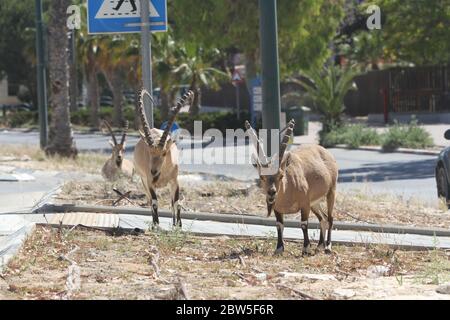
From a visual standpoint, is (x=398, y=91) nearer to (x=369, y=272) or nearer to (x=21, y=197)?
(x=21, y=197)

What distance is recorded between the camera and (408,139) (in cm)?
3203

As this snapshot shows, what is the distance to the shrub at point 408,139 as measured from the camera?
31.8 metres

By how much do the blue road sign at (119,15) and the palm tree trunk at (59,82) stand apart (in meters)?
10.1

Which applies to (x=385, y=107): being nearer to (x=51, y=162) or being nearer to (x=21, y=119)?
(x=21, y=119)

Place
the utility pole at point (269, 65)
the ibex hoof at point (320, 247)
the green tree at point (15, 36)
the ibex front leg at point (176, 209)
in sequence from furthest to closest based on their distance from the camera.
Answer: the green tree at point (15, 36) < the utility pole at point (269, 65) < the ibex front leg at point (176, 209) < the ibex hoof at point (320, 247)

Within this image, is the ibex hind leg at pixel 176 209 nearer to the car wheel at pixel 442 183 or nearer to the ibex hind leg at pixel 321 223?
the ibex hind leg at pixel 321 223

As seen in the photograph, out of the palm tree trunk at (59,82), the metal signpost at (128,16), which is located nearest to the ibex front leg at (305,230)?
the metal signpost at (128,16)

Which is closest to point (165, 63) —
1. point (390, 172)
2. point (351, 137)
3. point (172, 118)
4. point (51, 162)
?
point (351, 137)

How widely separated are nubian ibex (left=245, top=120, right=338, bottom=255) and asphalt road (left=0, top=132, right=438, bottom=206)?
607 centimetres

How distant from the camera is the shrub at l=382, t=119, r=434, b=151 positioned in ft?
104

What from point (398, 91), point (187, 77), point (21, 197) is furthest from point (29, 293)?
point (398, 91)

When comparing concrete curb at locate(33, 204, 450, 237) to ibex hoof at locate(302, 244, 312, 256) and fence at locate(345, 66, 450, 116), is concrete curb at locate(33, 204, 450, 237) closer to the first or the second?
ibex hoof at locate(302, 244, 312, 256)

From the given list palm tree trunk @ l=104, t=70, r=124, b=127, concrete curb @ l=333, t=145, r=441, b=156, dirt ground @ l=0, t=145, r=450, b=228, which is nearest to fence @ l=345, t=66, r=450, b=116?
concrete curb @ l=333, t=145, r=441, b=156

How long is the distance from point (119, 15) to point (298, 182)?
16.8ft
